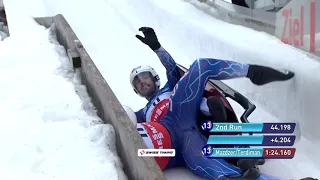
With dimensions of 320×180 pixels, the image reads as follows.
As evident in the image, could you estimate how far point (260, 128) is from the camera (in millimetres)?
2023

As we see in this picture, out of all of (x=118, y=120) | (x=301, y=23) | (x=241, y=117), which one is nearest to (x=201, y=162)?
(x=241, y=117)

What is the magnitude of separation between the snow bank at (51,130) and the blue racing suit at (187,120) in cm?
26

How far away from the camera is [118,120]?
2.01 m

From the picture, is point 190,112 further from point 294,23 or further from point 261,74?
point 294,23

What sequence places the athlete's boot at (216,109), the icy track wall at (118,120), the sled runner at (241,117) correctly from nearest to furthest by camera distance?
1. the icy track wall at (118,120)
2. the sled runner at (241,117)
3. the athlete's boot at (216,109)

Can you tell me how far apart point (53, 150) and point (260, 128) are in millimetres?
1036

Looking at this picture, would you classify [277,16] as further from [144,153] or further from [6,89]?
[6,89]

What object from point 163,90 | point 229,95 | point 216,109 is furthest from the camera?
point 163,90

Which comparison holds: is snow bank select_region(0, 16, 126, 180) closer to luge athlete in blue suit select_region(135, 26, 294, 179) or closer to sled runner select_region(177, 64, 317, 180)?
luge athlete in blue suit select_region(135, 26, 294, 179)

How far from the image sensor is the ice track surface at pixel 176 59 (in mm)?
2221

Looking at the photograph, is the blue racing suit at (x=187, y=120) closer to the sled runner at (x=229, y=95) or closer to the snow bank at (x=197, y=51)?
the sled runner at (x=229, y=95)

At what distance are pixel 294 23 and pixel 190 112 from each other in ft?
3.44

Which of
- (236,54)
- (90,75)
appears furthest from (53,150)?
(236,54)
